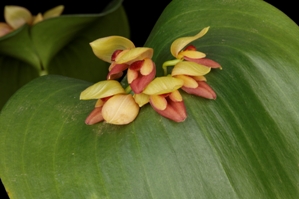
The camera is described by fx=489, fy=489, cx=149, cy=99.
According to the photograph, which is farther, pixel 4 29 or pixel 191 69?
pixel 4 29

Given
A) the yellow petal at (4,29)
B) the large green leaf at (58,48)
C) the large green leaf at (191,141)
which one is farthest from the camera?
the yellow petal at (4,29)

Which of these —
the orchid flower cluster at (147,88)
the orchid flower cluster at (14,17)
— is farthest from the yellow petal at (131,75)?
the orchid flower cluster at (14,17)

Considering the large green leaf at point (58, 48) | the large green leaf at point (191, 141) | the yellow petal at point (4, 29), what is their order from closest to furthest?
1. the large green leaf at point (191, 141)
2. the large green leaf at point (58, 48)
3. the yellow petal at point (4, 29)

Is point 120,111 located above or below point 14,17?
above

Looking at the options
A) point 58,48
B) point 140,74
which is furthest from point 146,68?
point 58,48

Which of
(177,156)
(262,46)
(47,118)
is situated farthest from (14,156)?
(262,46)

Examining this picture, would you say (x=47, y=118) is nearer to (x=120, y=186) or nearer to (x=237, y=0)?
(x=120, y=186)

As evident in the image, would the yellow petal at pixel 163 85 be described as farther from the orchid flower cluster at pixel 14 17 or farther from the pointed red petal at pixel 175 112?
the orchid flower cluster at pixel 14 17

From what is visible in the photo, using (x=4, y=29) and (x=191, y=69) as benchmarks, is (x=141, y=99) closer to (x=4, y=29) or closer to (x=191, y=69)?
(x=191, y=69)
